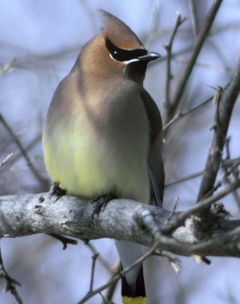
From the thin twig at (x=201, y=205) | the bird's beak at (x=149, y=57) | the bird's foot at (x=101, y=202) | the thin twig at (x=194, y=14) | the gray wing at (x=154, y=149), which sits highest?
the thin twig at (x=201, y=205)

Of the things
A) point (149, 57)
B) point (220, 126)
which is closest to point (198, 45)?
point (149, 57)

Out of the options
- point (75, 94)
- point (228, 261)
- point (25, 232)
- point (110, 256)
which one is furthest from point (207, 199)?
point (228, 261)

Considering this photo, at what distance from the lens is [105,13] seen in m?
4.91

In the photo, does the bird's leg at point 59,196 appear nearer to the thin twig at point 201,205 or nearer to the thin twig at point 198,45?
the thin twig at point 198,45

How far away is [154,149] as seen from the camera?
15.7 feet

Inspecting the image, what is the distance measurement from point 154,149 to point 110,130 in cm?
43

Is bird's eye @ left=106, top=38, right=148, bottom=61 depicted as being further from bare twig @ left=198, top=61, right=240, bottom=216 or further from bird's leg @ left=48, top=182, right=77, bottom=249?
bare twig @ left=198, top=61, right=240, bottom=216

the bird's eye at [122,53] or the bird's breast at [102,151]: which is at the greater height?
the bird's eye at [122,53]

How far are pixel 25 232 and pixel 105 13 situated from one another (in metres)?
1.61

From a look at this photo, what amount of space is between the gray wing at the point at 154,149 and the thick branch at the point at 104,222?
59 centimetres

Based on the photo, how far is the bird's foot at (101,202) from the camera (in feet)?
13.2

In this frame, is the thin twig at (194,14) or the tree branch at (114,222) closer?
the tree branch at (114,222)

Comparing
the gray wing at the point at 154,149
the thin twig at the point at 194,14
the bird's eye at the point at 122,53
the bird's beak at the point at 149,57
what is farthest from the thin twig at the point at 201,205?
the thin twig at the point at 194,14

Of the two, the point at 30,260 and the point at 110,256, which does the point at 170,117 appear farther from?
the point at 30,260
